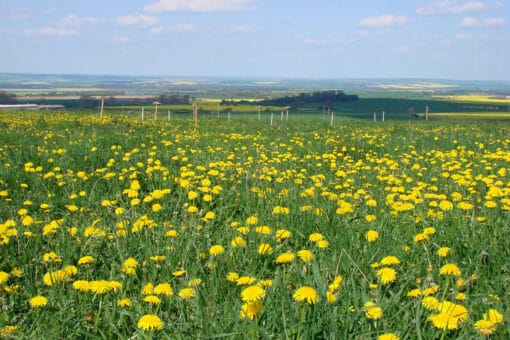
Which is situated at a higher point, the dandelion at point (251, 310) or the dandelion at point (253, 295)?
the dandelion at point (253, 295)

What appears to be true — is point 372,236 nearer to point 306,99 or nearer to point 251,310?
point 251,310

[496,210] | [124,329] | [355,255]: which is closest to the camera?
[124,329]

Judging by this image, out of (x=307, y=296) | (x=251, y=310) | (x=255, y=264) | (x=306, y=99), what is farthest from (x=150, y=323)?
(x=306, y=99)

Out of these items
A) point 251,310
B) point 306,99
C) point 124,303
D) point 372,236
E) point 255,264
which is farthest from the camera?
point 306,99

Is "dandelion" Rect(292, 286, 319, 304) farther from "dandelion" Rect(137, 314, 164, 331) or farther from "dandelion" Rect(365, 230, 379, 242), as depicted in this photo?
"dandelion" Rect(365, 230, 379, 242)

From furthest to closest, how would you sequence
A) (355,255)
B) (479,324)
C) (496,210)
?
(496,210)
(355,255)
(479,324)

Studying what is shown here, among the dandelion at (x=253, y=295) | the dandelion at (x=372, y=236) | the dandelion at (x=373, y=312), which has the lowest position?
the dandelion at (x=372, y=236)

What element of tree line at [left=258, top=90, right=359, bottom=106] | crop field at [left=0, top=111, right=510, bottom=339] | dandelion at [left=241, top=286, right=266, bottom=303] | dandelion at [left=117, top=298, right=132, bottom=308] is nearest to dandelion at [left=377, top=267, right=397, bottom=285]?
crop field at [left=0, top=111, right=510, bottom=339]

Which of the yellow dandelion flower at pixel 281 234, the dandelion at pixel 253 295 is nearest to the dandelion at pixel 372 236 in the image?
the yellow dandelion flower at pixel 281 234

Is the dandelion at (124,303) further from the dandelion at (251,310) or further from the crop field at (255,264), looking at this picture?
the dandelion at (251,310)

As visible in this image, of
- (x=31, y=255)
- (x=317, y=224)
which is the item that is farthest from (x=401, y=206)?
(x=31, y=255)

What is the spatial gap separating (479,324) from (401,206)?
2.60 m

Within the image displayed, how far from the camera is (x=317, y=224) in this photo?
4523 millimetres

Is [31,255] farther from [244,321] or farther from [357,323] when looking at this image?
[357,323]
